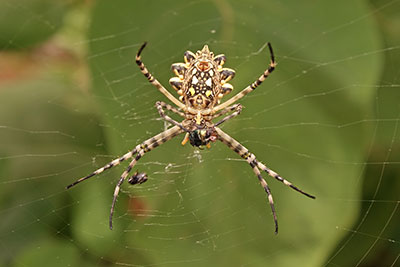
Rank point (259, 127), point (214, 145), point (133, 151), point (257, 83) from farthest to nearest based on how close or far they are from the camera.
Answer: point (133, 151)
point (214, 145)
point (257, 83)
point (259, 127)

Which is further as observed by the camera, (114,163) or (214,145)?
(114,163)

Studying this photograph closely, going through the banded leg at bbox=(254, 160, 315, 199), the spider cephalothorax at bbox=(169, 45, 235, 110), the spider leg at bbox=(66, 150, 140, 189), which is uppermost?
the spider cephalothorax at bbox=(169, 45, 235, 110)

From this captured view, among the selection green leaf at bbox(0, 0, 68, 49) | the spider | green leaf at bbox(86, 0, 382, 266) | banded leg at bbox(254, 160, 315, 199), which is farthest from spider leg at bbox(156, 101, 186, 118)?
green leaf at bbox(0, 0, 68, 49)

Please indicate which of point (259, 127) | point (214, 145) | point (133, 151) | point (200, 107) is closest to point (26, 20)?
point (133, 151)

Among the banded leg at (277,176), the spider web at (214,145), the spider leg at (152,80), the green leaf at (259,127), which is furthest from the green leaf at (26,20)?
the banded leg at (277,176)

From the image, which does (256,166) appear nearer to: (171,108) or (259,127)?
(259,127)

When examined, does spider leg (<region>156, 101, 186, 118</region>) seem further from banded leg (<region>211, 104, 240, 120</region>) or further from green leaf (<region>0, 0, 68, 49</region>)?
green leaf (<region>0, 0, 68, 49</region>)
